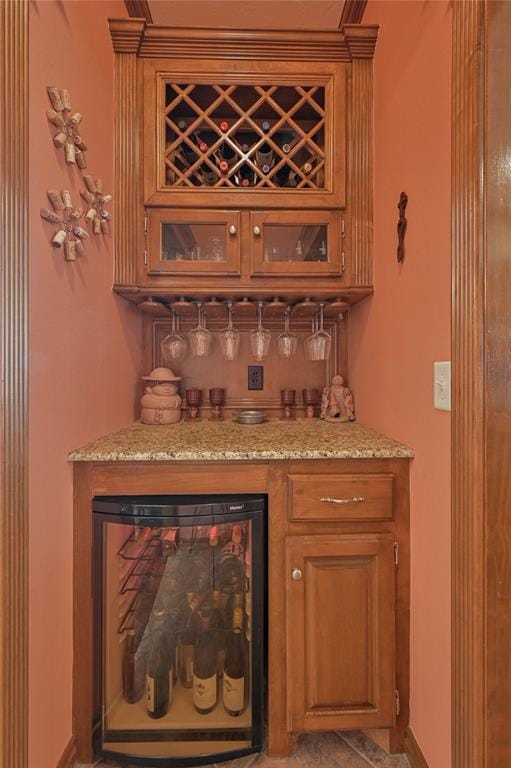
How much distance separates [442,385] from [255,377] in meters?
0.95

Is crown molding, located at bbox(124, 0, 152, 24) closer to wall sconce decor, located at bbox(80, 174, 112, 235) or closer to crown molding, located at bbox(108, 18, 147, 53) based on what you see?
crown molding, located at bbox(108, 18, 147, 53)

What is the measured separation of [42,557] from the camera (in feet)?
3.01

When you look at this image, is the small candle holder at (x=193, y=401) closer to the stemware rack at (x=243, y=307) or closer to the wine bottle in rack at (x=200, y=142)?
the stemware rack at (x=243, y=307)

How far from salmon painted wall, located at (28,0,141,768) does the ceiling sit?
10.9 inches

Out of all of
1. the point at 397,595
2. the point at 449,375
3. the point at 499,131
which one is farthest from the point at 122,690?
the point at 499,131

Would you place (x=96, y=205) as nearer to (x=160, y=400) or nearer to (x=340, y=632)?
(x=160, y=400)

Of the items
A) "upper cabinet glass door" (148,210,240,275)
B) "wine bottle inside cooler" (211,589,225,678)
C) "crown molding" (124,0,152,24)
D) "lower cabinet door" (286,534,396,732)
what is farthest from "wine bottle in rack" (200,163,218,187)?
"wine bottle inside cooler" (211,589,225,678)

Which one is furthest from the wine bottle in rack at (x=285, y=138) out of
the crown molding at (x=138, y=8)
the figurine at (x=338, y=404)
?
the figurine at (x=338, y=404)

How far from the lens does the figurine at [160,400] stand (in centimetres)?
153

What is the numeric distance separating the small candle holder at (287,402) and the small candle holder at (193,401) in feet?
1.28

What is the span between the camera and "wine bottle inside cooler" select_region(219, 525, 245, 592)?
109 cm

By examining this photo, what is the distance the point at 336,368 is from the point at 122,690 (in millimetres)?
1444

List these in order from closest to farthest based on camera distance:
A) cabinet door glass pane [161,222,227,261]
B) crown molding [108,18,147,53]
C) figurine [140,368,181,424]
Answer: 1. crown molding [108,18,147,53]
2. cabinet door glass pane [161,222,227,261]
3. figurine [140,368,181,424]

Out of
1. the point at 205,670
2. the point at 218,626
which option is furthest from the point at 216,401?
the point at 205,670
